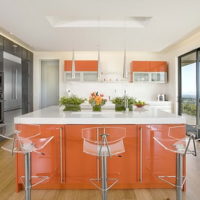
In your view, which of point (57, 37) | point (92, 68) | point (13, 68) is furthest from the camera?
point (92, 68)

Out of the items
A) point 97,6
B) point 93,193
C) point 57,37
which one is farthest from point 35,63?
point 93,193

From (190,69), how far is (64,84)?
3989 millimetres

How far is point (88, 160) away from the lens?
256 centimetres

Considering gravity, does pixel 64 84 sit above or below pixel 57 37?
below

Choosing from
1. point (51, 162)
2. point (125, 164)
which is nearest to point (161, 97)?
point (125, 164)

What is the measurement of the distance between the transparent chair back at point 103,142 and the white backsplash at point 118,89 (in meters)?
4.59

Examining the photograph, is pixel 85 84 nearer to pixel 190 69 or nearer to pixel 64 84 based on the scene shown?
pixel 64 84

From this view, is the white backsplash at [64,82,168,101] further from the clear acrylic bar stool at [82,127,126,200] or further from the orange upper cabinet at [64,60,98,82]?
the clear acrylic bar stool at [82,127,126,200]

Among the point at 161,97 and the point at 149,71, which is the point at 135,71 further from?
the point at 161,97

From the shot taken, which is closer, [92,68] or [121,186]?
[121,186]

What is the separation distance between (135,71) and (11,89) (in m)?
3.78

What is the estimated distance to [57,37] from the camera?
16.4 feet

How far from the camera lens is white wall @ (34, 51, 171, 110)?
23.2 feet

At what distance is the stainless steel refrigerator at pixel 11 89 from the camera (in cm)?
504
